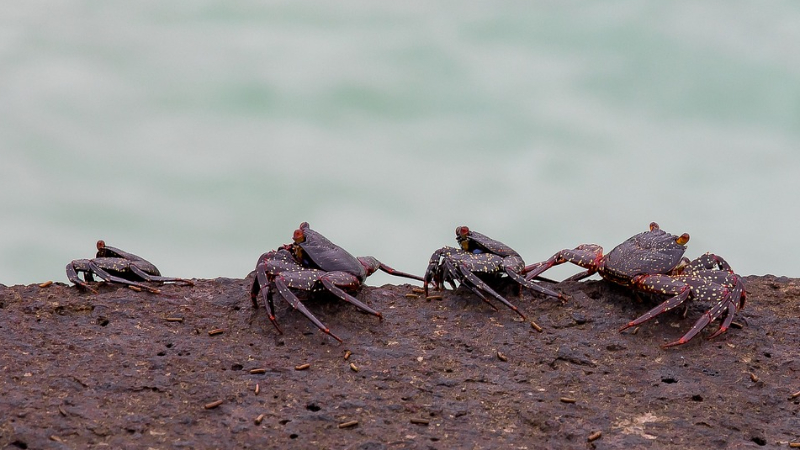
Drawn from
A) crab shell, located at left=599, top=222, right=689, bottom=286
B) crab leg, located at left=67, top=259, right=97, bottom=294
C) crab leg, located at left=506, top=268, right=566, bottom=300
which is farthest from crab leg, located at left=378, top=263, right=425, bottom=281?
crab leg, located at left=67, top=259, right=97, bottom=294

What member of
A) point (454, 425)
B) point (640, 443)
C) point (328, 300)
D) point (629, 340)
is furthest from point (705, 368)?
point (328, 300)

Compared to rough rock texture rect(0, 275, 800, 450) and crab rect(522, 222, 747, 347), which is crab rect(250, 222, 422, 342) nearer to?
rough rock texture rect(0, 275, 800, 450)

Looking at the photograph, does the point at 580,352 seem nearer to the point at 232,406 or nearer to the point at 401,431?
the point at 401,431

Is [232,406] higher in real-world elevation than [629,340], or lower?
lower

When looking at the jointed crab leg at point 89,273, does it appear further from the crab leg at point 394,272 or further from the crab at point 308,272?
the crab leg at point 394,272

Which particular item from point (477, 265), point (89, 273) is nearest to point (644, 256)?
point (477, 265)

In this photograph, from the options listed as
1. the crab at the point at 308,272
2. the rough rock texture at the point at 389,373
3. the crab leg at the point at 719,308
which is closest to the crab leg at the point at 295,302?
the crab at the point at 308,272
